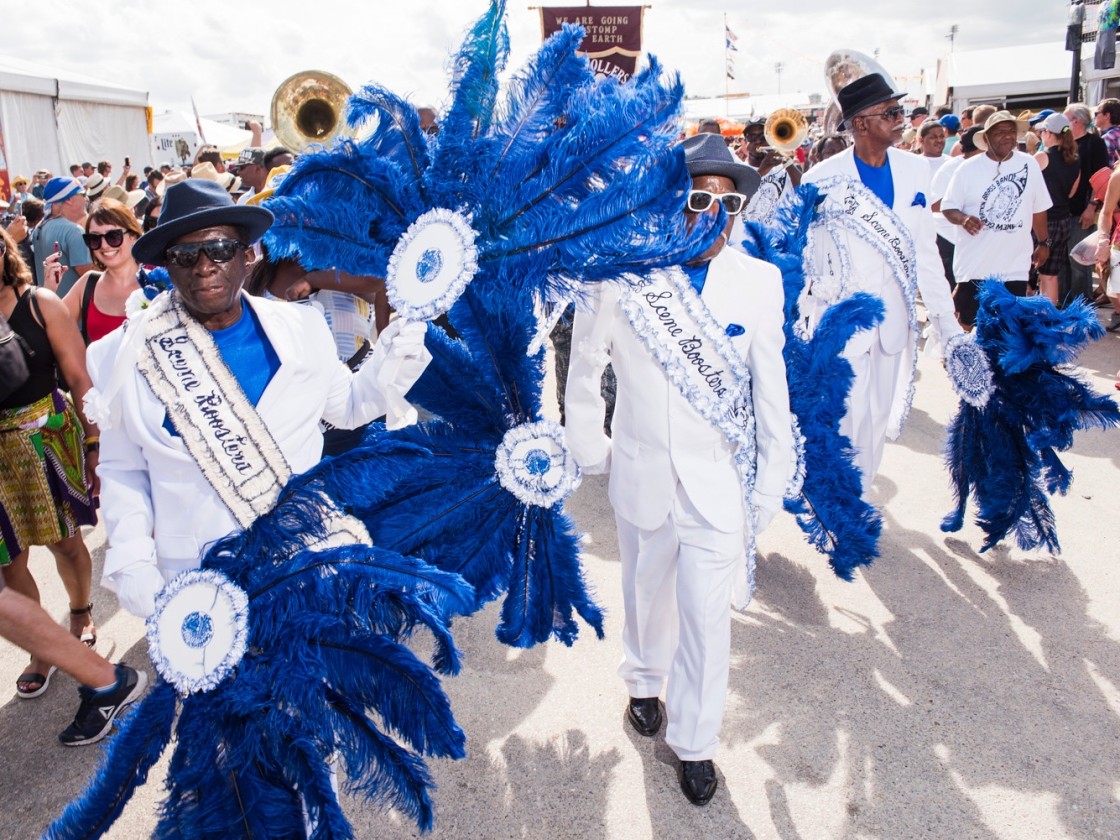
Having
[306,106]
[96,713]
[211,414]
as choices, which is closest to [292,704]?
[211,414]

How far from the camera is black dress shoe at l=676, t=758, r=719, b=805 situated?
8.82 feet

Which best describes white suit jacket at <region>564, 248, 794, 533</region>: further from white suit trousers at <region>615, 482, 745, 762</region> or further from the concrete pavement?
the concrete pavement

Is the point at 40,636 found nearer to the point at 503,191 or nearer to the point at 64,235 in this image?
the point at 503,191

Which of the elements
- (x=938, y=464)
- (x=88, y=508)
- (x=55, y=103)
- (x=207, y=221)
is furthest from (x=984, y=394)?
(x=55, y=103)

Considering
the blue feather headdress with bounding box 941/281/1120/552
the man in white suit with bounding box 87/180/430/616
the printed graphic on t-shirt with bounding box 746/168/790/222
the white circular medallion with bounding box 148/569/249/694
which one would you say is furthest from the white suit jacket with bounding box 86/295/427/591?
the printed graphic on t-shirt with bounding box 746/168/790/222

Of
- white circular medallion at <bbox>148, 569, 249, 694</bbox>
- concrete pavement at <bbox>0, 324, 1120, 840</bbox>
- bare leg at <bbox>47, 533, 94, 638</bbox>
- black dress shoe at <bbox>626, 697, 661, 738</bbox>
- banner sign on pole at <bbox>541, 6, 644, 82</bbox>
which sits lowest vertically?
concrete pavement at <bbox>0, 324, 1120, 840</bbox>

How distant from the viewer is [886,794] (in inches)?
107

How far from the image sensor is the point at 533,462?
239 cm

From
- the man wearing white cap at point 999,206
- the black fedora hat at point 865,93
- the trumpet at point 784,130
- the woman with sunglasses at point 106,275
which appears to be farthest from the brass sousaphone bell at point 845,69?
the trumpet at point 784,130

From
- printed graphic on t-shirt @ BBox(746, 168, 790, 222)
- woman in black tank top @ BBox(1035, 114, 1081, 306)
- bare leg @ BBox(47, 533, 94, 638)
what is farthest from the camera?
woman in black tank top @ BBox(1035, 114, 1081, 306)

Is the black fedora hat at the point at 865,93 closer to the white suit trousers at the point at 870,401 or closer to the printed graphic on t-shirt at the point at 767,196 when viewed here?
the white suit trousers at the point at 870,401

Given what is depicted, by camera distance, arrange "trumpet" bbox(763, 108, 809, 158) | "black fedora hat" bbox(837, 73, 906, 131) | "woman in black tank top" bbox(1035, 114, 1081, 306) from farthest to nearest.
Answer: "trumpet" bbox(763, 108, 809, 158) → "woman in black tank top" bbox(1035, 114, 1081, 306) → "black fedora hat" bbox(837, 73, 906, 131)

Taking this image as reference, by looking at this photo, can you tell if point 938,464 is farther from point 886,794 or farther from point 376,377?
point 376,377

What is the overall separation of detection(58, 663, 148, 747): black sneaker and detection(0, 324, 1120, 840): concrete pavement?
0.16 ft
